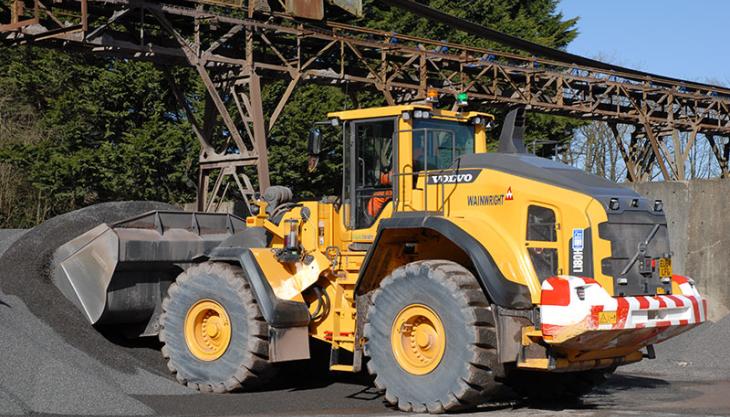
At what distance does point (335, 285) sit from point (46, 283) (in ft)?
12.4

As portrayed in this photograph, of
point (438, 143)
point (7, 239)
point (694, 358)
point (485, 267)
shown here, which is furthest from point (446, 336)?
point (694, 358)

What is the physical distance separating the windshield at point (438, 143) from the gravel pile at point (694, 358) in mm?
4877

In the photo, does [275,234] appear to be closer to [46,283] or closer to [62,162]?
[46,283]

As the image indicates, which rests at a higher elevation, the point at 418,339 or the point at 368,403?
the point at 418,339

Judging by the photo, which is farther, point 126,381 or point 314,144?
point 126,381

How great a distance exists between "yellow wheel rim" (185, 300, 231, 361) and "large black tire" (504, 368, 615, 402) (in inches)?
128

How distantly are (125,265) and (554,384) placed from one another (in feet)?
17.0

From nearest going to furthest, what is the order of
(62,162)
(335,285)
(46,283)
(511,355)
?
1. (511,355)
2. (335,285)
3. (46,283)
4. (62,162)

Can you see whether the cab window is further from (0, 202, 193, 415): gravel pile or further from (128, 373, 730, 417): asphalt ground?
(0, 202, 193, 415): gravel pile

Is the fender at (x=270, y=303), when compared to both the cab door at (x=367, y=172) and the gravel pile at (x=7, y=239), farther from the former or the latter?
the gravel pile at (x=7, y=239)

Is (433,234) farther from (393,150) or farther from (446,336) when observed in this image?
(446,336)

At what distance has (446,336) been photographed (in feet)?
28.7

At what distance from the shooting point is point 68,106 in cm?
2430

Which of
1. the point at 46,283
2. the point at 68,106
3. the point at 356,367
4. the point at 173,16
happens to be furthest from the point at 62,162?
the point at 356,367
